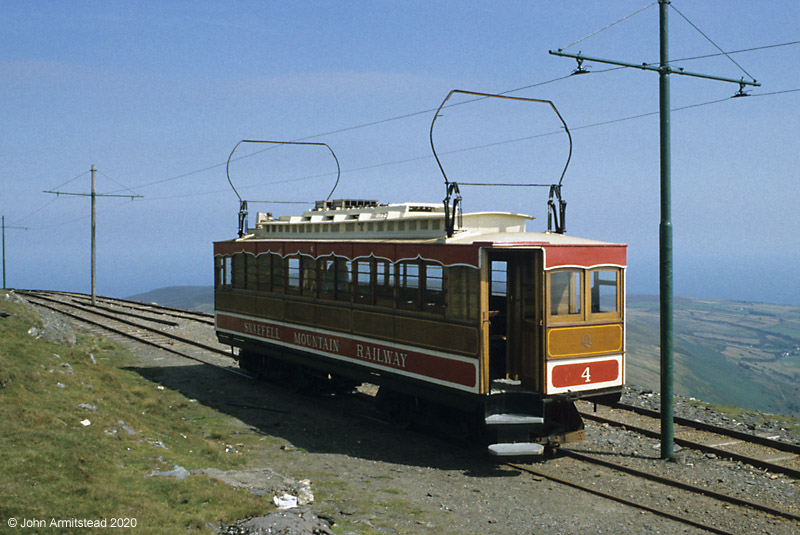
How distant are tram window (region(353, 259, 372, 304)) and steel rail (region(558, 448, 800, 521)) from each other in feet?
15.2

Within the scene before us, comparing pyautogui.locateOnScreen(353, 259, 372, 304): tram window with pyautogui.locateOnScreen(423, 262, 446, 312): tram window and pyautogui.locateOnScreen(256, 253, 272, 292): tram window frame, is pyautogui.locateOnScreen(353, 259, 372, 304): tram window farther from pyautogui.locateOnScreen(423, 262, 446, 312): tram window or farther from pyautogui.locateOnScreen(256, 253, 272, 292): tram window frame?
pyautogui.locateOnScreen(256, 253, 272, 292): tram window frame

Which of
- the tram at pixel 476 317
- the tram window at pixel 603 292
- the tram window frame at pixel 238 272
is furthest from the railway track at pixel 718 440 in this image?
the tram window frame at pixel 238 272

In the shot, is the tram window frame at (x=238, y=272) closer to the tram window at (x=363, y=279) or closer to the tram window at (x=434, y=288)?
the tram window at (x=363, y=279)

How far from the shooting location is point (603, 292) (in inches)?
476

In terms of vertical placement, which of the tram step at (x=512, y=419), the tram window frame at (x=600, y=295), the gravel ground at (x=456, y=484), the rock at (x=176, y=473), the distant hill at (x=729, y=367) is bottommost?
the distant hill at (x=729, y=367)

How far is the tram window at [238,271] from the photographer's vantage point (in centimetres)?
1897

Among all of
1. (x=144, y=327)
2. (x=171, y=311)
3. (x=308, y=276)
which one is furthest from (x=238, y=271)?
(x=171, y=311)

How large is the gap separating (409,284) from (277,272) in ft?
17.4

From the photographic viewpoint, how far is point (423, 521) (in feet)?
29.5

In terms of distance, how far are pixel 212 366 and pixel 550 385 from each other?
12399 mm

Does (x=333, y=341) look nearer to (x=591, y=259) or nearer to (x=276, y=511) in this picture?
(x=591, y=259)

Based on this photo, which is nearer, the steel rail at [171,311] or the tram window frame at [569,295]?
the tram window frame at [569,295]

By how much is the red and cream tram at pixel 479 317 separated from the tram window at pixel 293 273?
39.7 inches

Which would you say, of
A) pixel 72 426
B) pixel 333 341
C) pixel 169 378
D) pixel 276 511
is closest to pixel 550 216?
pixel 333 341
